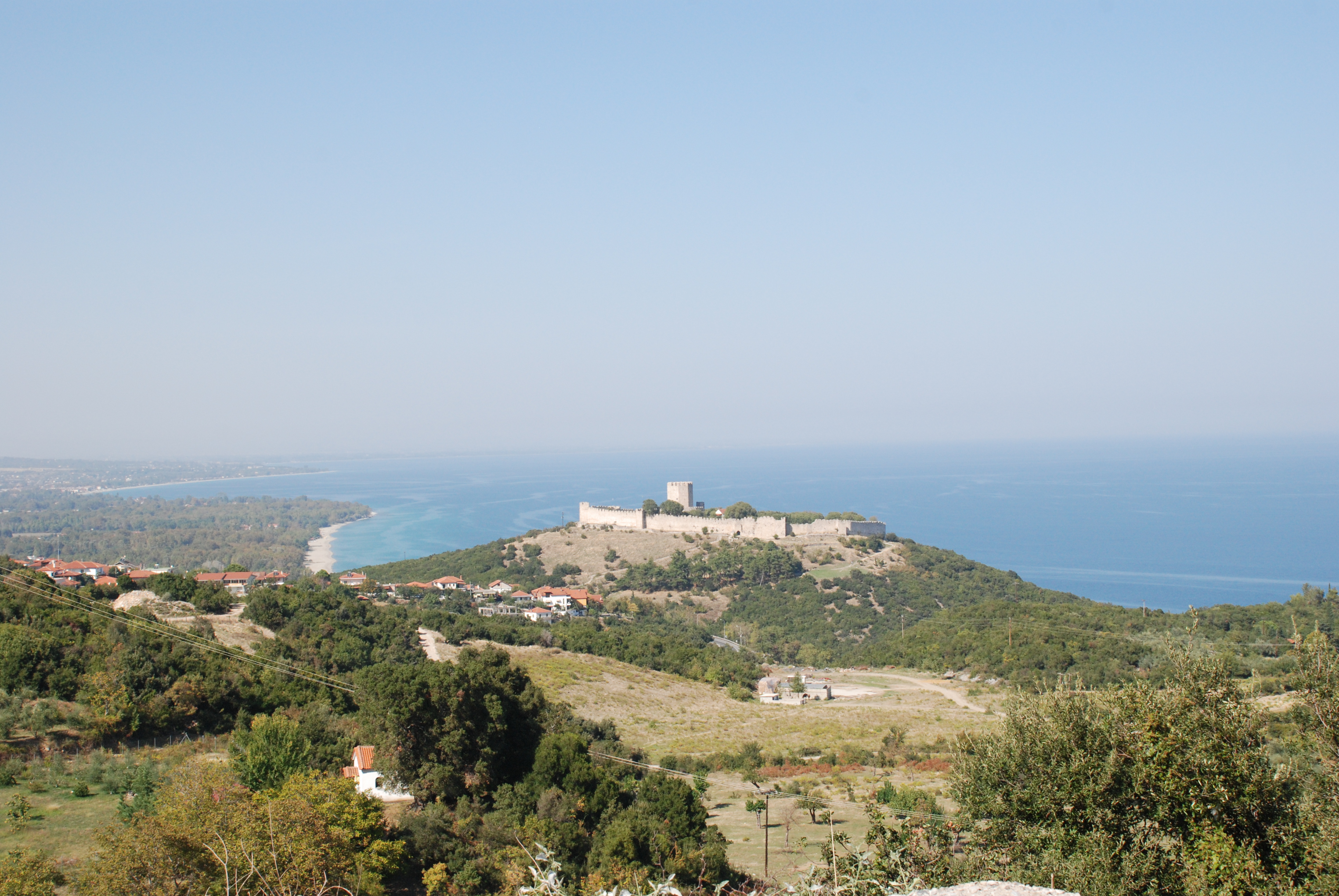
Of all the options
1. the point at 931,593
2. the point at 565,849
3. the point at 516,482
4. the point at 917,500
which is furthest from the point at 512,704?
the point at 516,482

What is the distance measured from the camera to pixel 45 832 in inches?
427

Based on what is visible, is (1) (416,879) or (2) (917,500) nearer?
(1) (416,879)

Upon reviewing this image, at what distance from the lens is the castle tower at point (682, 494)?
6800cm

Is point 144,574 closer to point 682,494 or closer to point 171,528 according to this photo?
point 682,494

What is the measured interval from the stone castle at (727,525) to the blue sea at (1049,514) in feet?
64.2

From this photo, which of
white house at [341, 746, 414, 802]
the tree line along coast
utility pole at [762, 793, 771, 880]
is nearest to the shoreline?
the tree line along coast

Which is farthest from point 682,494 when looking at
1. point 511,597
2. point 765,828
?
point 765,828

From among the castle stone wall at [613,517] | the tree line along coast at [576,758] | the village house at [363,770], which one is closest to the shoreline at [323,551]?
the castle stone wall at [613,517]

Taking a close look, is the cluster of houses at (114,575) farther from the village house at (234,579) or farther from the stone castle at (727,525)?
the stone castle at (727,525)

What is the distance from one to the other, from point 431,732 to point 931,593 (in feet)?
132

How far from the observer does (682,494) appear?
224 feet

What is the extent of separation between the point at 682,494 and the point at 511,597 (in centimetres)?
2137

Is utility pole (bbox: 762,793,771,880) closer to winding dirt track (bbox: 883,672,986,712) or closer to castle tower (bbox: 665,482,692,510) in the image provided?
winding dirt track (bbox: 883,672,986,712)

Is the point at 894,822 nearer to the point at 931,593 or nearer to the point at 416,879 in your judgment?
the point at 416,879
